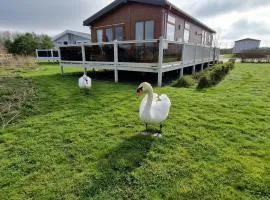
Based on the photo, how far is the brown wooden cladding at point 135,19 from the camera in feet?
34.9

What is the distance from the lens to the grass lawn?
213 centimetres

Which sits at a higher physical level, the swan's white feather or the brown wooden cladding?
the brown wooden cladding

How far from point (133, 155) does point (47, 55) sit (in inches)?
841

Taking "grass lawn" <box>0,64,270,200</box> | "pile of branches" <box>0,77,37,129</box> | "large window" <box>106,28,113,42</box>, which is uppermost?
"large window" <box>106,28,113,42</box>

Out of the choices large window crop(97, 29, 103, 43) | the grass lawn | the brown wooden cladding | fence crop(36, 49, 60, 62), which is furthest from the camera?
fence crop(36, 49, 60, 62)

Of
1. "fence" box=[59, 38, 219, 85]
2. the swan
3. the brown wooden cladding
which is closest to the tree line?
the brown wooden cladding

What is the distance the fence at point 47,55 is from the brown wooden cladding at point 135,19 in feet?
28.0

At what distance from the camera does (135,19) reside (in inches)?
451

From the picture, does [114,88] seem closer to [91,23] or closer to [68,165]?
[68,165]

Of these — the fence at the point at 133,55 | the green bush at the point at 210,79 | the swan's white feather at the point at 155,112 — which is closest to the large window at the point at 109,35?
the fence at the point at 133,55

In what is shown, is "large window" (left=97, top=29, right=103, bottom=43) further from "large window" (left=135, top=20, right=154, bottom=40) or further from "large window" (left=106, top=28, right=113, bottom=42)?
"large window" (left=135, top=20, right=154, bottom=40)

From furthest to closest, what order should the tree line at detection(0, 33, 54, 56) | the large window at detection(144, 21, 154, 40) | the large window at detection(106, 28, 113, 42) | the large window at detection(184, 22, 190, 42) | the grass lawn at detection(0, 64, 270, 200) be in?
the tree line at detection(0, 33, 54, 56) < the large window at detection(184, 22, 190, 42) < the large window at detection(106, 28, 113, 42) < the large window at detection(144, 21, 154, 40) < the grass lawn at detection(0, 64, 270, 200)

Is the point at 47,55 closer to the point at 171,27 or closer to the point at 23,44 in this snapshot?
the point at 23,44

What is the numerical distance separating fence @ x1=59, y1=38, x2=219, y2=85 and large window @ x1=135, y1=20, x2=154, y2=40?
2.74m
